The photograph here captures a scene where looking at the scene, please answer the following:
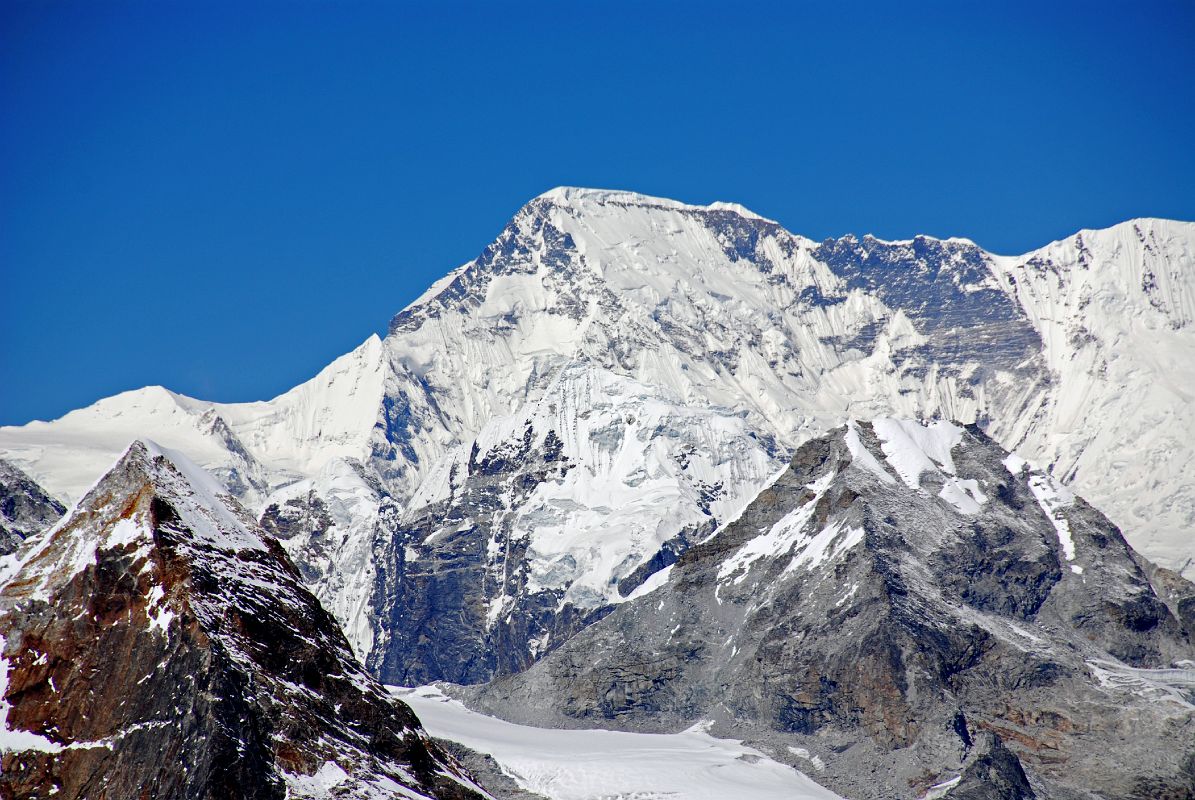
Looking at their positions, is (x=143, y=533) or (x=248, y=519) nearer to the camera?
(x=143, y=533)

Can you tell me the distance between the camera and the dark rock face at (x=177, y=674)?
8025 centimetres

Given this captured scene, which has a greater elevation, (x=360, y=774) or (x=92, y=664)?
(x=92, y=664)

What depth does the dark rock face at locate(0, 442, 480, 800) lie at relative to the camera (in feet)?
263

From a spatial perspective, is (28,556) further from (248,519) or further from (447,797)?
(447,797)

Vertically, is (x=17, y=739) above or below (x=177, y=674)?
below

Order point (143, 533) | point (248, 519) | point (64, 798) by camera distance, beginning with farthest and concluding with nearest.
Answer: point (248, 519) → point (143, 533) → point (64, 798)

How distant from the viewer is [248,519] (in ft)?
302

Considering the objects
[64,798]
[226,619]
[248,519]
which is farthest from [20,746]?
[248,519]

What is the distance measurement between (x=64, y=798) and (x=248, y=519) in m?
16.5

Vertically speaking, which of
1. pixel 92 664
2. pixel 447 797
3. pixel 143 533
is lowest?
pixel 447 797

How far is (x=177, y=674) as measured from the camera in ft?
266

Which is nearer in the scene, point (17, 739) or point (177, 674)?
point (177, 674)

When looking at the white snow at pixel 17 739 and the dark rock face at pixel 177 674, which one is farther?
the white snow at pixel 17 739

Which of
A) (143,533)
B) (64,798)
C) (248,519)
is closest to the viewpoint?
(64,798)
